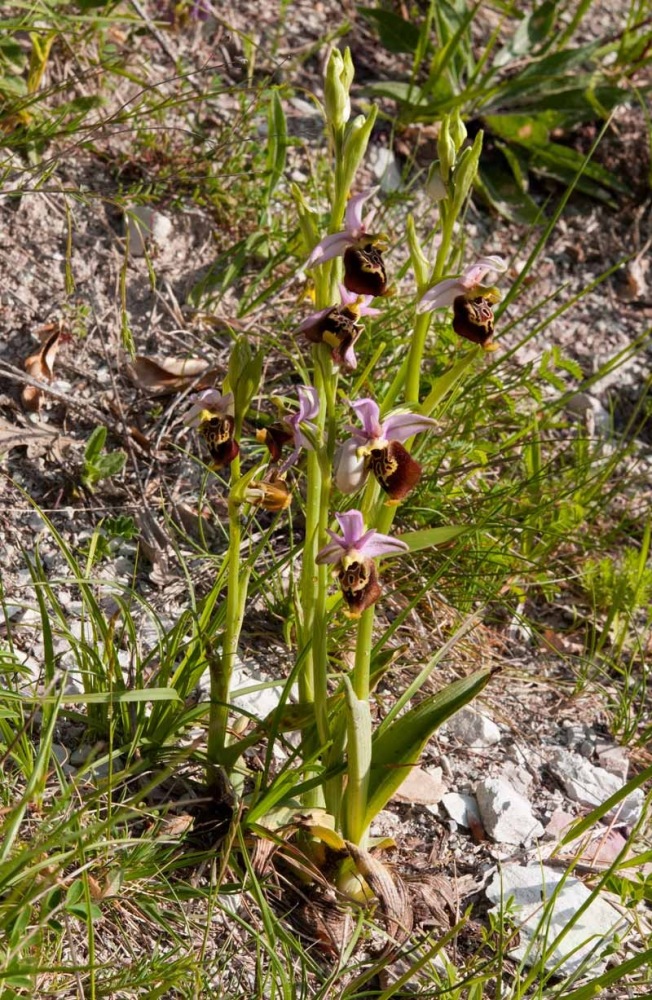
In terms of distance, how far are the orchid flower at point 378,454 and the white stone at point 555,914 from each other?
2.80 ft

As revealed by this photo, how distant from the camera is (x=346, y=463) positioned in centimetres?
175

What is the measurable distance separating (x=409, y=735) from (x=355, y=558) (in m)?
0.37

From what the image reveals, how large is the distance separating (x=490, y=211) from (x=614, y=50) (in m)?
0.96

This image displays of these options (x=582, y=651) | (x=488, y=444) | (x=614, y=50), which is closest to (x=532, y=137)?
(x=614, y=50)

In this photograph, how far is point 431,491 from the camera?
9.05 ft

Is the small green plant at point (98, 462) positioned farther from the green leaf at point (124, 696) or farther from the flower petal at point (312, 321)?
the flower petal at point (312, 321)

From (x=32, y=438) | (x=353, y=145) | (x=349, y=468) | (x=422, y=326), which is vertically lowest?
(x=32, y=438)

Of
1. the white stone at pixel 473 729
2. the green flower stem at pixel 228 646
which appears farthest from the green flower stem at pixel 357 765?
the white stone at pixel 473 729

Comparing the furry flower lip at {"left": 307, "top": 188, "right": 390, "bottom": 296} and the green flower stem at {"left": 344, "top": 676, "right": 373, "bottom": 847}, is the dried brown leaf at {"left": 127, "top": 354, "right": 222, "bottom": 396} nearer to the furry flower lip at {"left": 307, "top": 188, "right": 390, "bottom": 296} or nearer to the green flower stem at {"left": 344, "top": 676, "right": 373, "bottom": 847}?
the furry flower lip at {"left": 307, "top": 188, "right": 390, "bottom": 296}

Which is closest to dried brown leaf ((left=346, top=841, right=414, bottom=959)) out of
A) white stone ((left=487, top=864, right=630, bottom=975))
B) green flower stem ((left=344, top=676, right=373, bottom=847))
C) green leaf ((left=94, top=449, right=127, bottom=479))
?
green flower stem ((left=344, top=676, right=373, bottom=847))

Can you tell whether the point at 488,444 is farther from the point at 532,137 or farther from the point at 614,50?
the point at 614,50

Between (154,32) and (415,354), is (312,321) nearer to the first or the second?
(415,354)

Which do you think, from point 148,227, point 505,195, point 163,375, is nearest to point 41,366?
point 163,375

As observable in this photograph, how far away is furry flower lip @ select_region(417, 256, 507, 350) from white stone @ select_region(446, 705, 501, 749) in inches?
42.5
